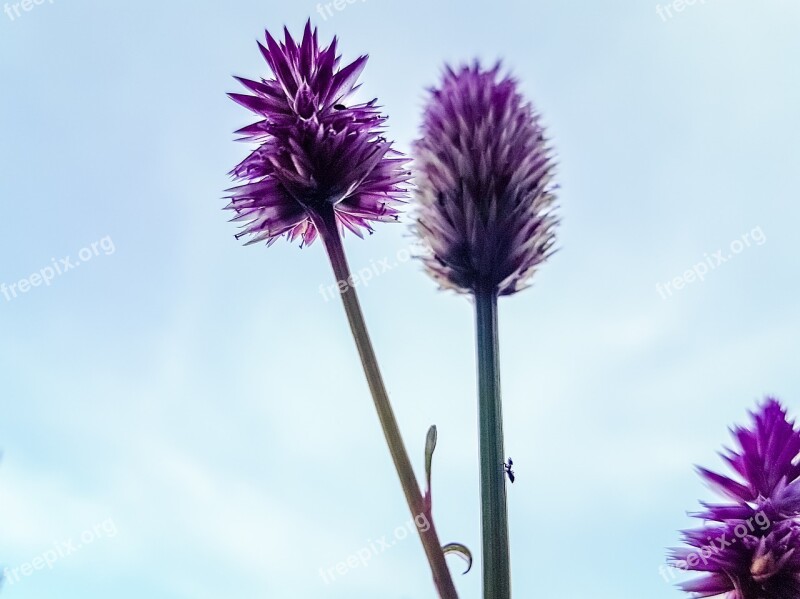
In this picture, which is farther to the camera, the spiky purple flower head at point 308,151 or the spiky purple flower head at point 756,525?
the spiky purple flower head at point 308,151

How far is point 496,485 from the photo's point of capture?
0.90 meters

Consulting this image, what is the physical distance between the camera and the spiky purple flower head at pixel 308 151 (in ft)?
3.36

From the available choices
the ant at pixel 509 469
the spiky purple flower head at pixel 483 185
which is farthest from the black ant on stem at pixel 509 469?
the spiky purple flower head at pixel 483 185

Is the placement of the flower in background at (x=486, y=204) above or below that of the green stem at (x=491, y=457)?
above

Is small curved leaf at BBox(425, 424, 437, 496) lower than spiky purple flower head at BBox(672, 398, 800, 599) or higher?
higher

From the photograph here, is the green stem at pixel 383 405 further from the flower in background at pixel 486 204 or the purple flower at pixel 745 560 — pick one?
the purple flower at pixel 745 560

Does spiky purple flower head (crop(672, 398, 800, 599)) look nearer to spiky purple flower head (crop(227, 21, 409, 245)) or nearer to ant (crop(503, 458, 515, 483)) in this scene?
ant (crop(503, 458, 515, 483))

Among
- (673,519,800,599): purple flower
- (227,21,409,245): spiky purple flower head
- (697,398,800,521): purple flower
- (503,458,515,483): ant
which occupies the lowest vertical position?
(673,519,800,599): purple flower

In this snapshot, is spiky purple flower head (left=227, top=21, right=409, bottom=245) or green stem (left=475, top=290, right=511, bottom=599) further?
spiky purple flower head (left=227, top=21, right=409, bottom=245)

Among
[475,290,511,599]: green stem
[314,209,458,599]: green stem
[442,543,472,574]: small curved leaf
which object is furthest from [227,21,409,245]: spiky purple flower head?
[442,543,472,574]: small curved leaf

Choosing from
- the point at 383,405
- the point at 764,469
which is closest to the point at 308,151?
the point at 383,405

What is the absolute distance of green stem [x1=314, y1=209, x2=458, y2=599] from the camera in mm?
887

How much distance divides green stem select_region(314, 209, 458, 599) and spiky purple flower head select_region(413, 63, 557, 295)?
13cm

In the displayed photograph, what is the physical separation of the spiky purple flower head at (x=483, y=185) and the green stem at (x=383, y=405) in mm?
129
